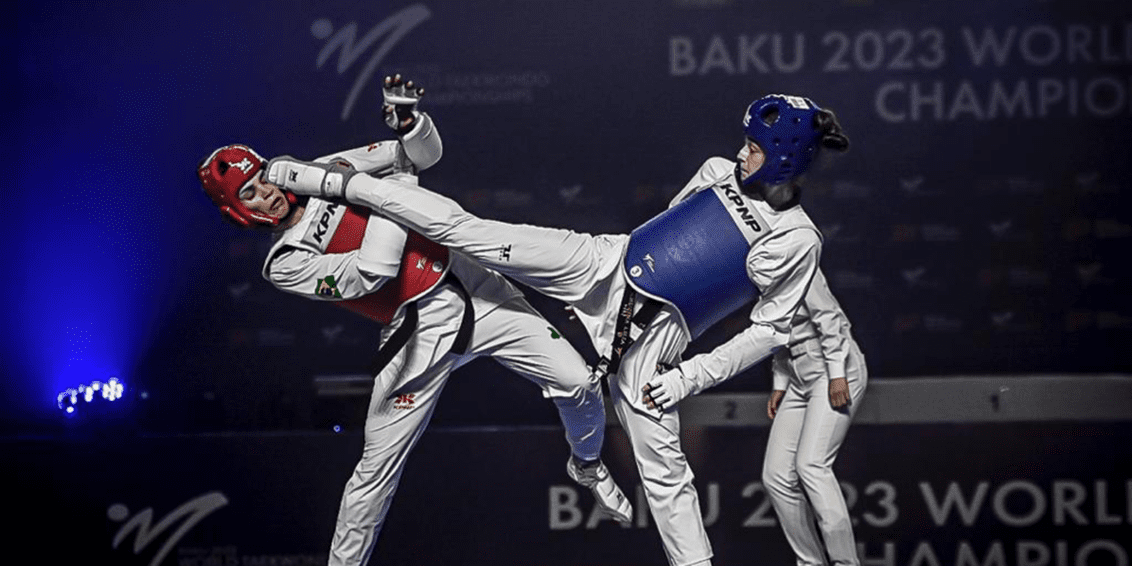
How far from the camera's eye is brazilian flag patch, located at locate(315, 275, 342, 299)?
14.6 feet

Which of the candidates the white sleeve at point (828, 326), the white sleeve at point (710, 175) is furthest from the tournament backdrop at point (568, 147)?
the white sleeve at point (710, 175)

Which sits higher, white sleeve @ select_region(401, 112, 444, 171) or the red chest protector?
white sleeve @ select_region(401, 112, 444, 171)

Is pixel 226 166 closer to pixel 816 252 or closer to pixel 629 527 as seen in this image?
pixel 816 252

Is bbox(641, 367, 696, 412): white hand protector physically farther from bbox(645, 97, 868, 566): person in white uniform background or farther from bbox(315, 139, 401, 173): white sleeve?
bbox(315, 139, 401, 173): white sleeve

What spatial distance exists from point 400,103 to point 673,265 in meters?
1.00

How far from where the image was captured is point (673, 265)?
4453mm

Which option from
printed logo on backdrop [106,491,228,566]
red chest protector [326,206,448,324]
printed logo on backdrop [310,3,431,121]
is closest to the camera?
red chest protector [326,206,448,324]

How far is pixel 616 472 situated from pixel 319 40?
2499 millimetres

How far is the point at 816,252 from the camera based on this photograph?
4.39 metres

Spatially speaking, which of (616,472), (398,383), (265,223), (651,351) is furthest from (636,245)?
(616,472)

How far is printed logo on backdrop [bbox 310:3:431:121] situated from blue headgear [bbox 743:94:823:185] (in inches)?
106

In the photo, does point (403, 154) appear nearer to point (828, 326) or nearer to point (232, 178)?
point (232, 178)

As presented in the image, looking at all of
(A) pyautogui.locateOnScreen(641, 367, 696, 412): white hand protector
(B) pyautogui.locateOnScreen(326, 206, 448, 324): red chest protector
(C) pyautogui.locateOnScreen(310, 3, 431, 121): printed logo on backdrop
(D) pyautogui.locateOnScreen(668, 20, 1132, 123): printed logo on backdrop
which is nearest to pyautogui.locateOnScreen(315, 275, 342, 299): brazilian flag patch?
(B) pyautogui.locateOnScreen(326, 206, 448, 324): red chest protector

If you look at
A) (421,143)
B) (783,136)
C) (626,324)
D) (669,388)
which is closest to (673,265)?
(626,324)
